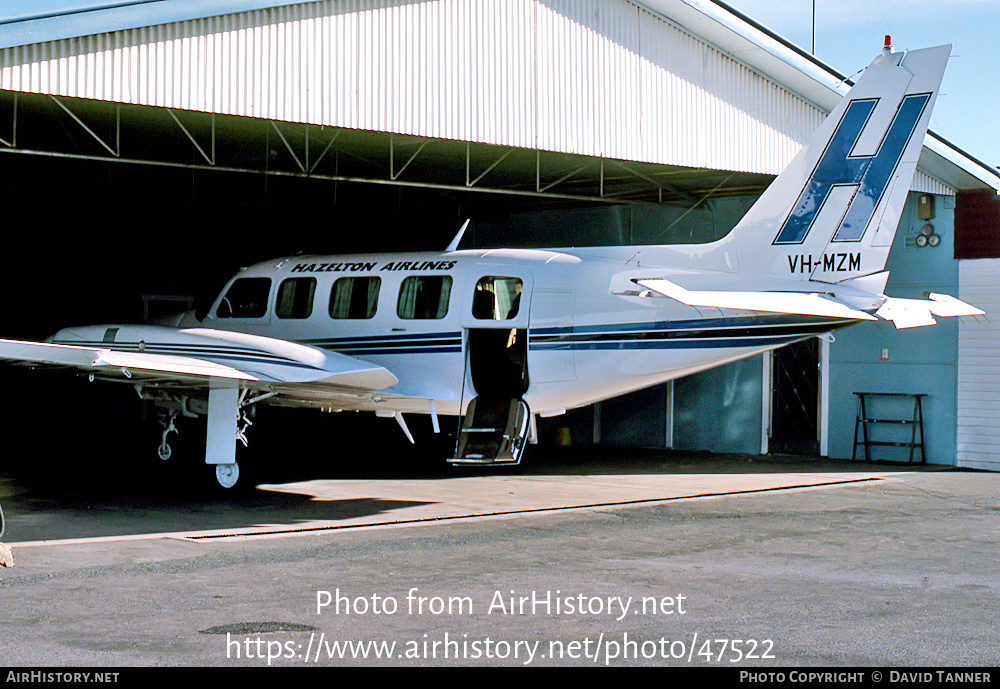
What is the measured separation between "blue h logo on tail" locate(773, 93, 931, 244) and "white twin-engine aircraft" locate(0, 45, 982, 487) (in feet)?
0.06

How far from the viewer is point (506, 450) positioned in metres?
14.2

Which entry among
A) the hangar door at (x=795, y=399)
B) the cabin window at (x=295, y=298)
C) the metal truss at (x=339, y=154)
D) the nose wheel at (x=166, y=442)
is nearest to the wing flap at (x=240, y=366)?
the cabin window at (x=295, y=298)

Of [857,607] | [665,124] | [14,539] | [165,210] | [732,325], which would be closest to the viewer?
[857,607]

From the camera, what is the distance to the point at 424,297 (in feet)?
49.6

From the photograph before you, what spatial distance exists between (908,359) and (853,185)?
5.72 metres

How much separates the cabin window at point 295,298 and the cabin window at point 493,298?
270 centimetres

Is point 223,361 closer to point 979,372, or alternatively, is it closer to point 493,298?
point 493,298

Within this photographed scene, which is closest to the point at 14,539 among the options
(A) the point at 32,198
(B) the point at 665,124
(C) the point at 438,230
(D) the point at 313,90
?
(D) the point at 313,90

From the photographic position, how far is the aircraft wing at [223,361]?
1260 cm

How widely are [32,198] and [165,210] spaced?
2.52 metres

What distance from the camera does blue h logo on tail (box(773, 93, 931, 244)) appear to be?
1353 cm

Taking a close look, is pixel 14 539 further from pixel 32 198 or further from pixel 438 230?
pixel 438 230

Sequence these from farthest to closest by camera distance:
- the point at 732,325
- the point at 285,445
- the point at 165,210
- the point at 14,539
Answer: the point at 165,210 → the point at 285,445 → the point at 732,325 → the point at 14,539
